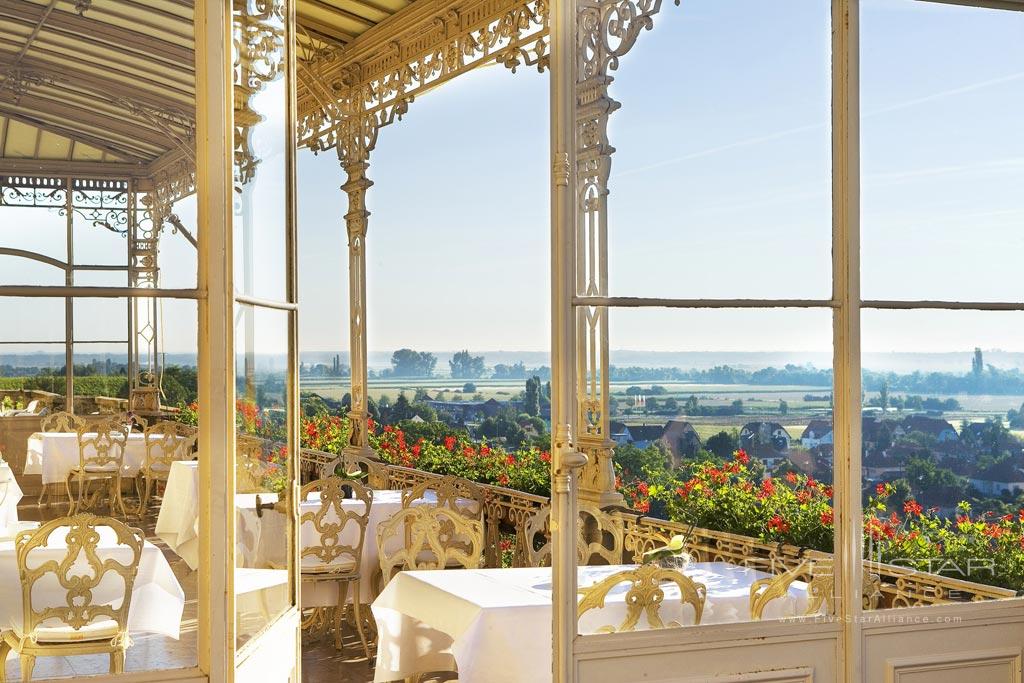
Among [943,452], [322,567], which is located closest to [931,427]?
[943,452]

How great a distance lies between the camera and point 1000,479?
3.71 meters

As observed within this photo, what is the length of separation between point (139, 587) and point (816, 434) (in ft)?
6.87

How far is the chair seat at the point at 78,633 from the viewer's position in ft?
8.49

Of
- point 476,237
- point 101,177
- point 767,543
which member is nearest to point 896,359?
point 767,543

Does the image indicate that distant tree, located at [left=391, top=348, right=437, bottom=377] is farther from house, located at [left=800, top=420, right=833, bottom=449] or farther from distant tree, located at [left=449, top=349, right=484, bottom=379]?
house, located at [left=800, top=420, right=833, bottom=449]

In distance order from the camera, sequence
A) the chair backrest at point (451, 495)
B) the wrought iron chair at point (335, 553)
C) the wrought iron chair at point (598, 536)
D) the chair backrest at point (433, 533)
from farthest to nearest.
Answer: the chair backrest at point (451, 495) < the wrought iron chair at point (335, 553) < the chair backrest at point (433, 533) < the wrought iron chair at point (598, 536)

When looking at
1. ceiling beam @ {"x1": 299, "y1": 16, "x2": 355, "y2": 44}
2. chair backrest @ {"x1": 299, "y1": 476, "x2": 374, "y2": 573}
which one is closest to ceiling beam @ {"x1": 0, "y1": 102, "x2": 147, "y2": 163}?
chair backrest @ {"x1": 299, "y1": 476, "x2": 374, "y2": 573}

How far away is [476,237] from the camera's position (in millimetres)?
10906

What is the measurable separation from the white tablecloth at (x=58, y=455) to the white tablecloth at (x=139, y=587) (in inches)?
8.4

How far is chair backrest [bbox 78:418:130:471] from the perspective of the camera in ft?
8.32

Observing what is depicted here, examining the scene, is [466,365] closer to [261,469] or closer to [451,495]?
[451,495]

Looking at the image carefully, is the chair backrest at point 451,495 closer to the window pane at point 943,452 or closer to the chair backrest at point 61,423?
the window pane at point 943,452

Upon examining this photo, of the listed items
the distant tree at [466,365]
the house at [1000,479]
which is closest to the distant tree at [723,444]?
the house at [1000,479]

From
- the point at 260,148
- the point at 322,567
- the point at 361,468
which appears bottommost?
the point at 322,567
